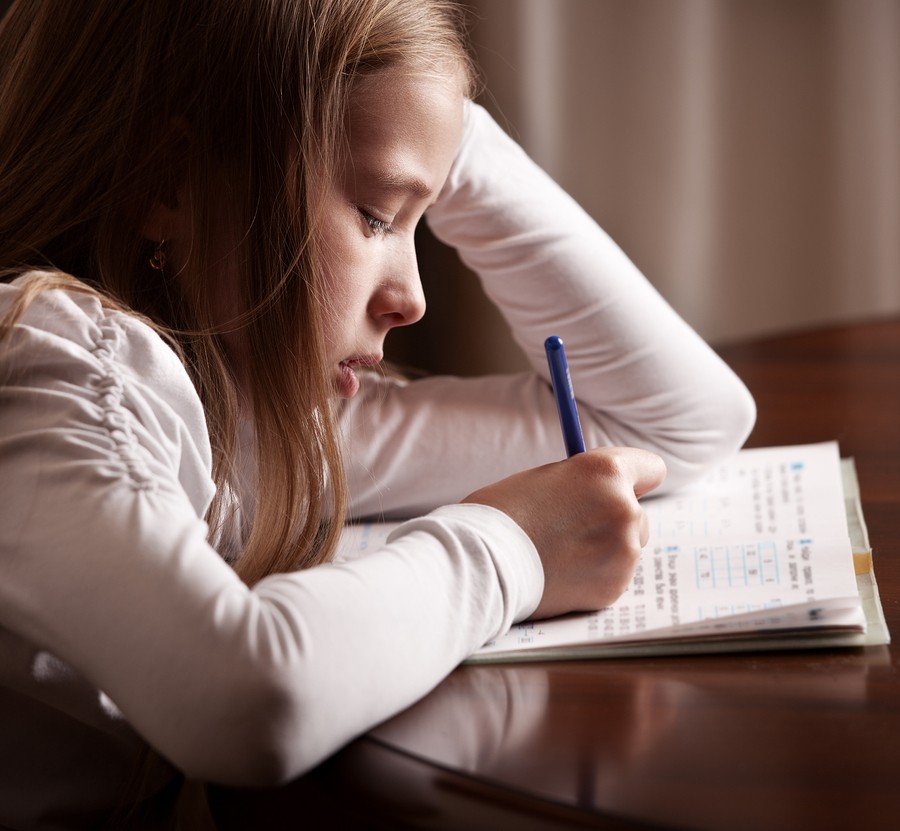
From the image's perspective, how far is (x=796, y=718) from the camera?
0.47m

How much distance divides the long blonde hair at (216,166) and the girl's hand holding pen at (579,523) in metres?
0.14

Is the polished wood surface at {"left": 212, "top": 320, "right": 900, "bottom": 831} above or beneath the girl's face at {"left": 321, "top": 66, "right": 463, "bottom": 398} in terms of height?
beneath

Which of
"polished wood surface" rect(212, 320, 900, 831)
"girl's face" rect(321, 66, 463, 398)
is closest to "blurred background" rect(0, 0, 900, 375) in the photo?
"girl's face" rect(321, 66, 463, 398)

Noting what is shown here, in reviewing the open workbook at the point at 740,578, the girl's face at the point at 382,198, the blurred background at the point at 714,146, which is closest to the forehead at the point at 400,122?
the girl's face at the point at 382,198

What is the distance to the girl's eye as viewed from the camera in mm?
662

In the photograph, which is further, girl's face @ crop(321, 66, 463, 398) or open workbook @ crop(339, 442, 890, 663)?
girl's face @ crop(321, 66, 463, 398)

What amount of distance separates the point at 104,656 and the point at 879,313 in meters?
1.95

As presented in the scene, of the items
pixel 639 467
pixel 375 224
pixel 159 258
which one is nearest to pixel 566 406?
pixel 639 467

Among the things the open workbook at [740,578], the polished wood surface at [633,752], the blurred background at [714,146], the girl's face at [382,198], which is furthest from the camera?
the blurred background at [714,146]

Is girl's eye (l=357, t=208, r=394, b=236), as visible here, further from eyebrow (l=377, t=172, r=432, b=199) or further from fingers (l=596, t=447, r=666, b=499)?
fingers (l=596, t=447, r=666, b=499)

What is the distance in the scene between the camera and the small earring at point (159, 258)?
0.66 m

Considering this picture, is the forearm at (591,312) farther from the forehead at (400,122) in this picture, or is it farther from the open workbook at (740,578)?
the forehead at (400,122)

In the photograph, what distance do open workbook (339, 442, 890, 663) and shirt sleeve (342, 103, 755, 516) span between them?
50mm

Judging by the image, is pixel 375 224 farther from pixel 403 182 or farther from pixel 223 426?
pixel 223 426
